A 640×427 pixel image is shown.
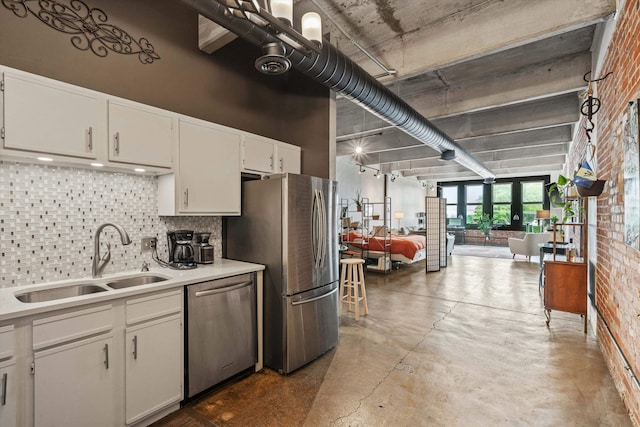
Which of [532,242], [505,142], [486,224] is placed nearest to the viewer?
[505,142]

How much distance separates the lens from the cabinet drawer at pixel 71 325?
1.66 metres

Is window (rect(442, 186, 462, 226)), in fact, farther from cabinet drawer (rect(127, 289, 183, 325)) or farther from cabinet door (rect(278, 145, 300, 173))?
cabinet drawer (rect(127, 289, 183, 325))

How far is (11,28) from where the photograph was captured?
2.05 metres

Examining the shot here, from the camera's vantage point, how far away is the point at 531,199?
43.8ft

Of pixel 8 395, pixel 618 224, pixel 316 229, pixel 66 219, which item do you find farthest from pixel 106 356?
pixel 618 224

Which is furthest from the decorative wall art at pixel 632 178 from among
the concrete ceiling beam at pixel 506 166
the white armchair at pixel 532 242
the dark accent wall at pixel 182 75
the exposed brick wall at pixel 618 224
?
the concrete ceiling beam at pixel 506 166

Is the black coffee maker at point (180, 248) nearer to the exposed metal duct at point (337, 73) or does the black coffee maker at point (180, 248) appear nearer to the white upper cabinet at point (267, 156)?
the white upper cabinet at point (267, 156)

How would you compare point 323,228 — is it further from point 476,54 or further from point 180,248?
point 476,54

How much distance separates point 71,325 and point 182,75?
2.27 m

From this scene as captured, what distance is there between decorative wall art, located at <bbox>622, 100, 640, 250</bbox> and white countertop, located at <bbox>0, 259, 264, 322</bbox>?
267 cm

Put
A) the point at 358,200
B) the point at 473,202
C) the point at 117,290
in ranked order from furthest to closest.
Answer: the point at 473,202
the point at 358,200
the point at 117,290

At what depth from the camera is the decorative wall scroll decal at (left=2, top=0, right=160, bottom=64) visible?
2.14 meters

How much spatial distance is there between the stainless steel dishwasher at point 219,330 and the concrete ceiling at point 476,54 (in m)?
2.56

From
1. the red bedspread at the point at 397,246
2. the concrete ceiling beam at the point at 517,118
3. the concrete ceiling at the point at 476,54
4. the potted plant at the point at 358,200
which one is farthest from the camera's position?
the potted plant at the point at 358,200
